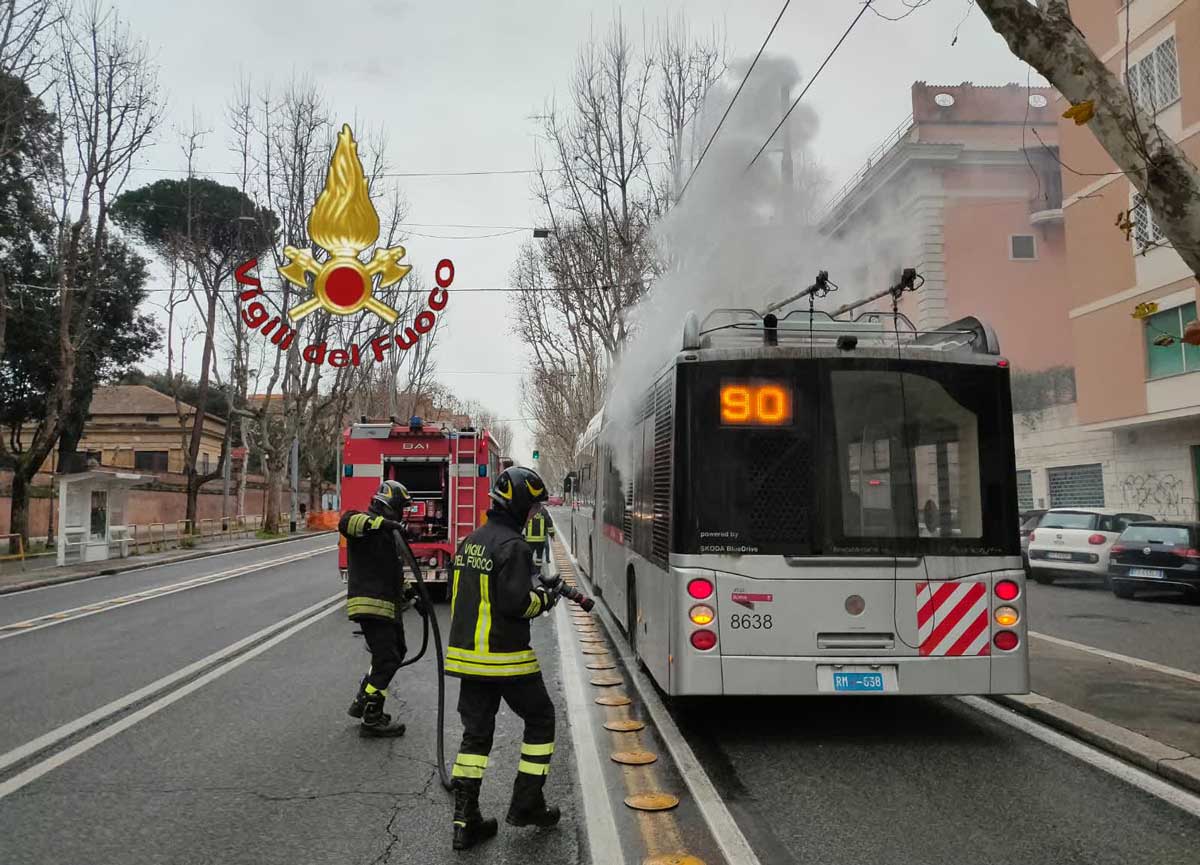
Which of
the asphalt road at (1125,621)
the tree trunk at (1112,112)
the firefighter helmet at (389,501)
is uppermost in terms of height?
the tree trunk at (1112,112)

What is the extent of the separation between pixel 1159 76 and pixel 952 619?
19964 millimetres

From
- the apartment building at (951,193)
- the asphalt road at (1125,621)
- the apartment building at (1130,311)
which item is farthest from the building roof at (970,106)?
the asphalt road at (1125,621)

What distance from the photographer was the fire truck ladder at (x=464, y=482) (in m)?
13.2

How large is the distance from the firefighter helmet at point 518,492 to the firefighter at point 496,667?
14cm

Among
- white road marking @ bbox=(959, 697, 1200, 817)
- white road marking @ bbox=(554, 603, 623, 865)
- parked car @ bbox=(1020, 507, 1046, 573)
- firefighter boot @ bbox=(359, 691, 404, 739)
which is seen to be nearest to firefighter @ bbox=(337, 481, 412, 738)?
firefighter boot @ bbox=(359, 691, 404, 739)

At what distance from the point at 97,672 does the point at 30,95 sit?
20.3 m

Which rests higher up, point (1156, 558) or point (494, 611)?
point (494, 611)

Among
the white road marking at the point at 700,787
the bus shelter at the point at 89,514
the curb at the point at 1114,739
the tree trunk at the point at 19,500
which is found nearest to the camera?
the white road marking at the point at 700,787

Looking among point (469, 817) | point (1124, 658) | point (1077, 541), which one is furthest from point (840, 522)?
point (1077, 541)

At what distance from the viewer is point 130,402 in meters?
58.5

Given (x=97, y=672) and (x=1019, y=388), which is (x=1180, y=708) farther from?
(x=1019, y=388)

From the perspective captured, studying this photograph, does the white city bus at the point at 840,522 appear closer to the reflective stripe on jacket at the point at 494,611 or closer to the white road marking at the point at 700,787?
the white road marking at the point at 700,787

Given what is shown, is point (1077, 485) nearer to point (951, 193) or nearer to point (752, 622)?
point (951, 193)

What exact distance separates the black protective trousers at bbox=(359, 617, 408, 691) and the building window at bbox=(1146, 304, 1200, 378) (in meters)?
18.8
